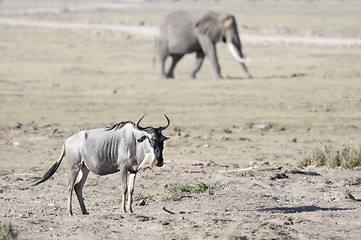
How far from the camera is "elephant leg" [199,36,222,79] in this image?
88.1ft

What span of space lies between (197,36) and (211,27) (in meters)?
0.56

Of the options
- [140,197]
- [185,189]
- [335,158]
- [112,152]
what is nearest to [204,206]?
[185,189]

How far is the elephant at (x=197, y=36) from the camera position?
27406 millimetres

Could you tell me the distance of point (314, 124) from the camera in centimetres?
1928

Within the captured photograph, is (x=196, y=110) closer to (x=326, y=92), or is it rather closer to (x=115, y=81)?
(x=326, y=92)

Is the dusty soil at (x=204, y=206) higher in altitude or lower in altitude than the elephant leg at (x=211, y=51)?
lower

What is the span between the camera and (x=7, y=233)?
8516mm

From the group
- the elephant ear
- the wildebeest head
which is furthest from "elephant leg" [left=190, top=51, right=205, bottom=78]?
the wildebeest head

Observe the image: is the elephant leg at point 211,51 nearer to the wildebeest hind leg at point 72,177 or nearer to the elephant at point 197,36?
the elephant at point 197,36

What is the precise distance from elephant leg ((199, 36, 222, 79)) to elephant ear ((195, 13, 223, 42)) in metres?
0.18

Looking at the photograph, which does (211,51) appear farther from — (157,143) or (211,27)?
(157,143)

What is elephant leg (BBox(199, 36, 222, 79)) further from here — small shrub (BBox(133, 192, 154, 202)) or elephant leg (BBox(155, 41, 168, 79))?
small shrub (BBox(133, 192, 154, 202))

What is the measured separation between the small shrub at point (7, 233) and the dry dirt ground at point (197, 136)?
0.94ft

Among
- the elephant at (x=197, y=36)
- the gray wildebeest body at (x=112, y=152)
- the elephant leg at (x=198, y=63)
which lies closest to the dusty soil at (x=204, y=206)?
the gray wildebeest body at (x=112, y=152)
